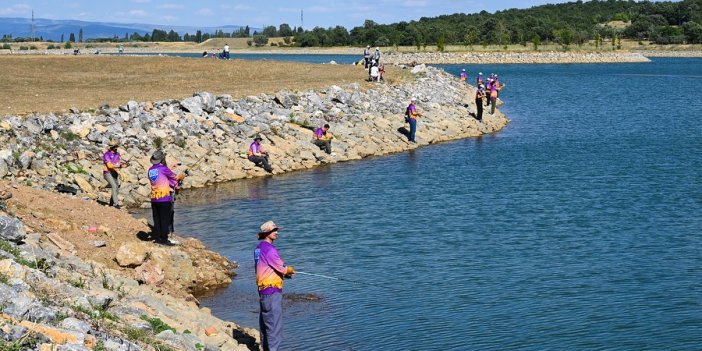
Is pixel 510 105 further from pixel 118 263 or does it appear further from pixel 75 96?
pixel 118 263

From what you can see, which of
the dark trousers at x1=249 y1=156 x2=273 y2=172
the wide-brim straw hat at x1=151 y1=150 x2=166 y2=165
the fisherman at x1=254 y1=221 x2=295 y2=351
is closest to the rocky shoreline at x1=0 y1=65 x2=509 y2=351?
the dark trousers at x1=249 y1=156 x2=273 y2=172

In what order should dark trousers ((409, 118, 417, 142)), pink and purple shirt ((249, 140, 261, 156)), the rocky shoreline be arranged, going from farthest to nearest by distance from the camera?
dark trousers ((409, 118, 417, 142)), pink and purple shirt ((249, 140, 261, 156)), the rocky shoreline

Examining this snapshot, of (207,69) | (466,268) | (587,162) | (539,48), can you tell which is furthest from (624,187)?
(539,48)

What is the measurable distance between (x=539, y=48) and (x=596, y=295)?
498 feet

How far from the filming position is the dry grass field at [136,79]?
1467 inches

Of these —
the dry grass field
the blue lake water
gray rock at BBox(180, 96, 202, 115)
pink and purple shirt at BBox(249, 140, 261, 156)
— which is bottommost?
the blue lake water

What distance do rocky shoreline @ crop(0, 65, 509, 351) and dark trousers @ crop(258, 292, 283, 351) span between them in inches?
25.6

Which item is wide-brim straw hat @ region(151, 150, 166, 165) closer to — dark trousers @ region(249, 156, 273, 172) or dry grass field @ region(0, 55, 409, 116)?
dry grass field @ region(0, 55, 409, 116)

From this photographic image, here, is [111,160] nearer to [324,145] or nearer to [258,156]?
[258,156]

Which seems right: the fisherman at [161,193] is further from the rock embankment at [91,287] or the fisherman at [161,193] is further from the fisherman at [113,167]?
the fisherman at [113,167]

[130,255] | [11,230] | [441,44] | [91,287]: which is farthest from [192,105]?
[441,44]

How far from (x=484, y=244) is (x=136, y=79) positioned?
3111cm

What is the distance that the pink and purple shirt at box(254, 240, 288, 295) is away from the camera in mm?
13734

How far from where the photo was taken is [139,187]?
28.5m
